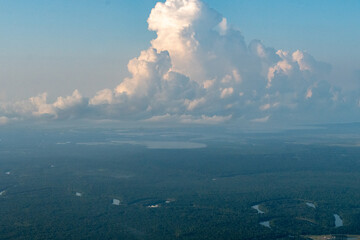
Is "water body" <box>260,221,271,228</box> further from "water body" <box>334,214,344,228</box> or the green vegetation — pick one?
"water body" <box>334,214,344,228</box>

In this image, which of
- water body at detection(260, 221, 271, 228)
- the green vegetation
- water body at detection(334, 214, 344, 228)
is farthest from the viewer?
water body at detection(334, 214, 344, 228)

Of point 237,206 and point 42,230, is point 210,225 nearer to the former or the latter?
point 237,206

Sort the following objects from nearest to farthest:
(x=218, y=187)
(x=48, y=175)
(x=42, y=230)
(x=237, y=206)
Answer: (x=42, y=230)
(x=237, y=206)
(x=218, y=187)
(x=48, y=175)

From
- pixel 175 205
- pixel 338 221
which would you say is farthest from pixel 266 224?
pixel 175 205

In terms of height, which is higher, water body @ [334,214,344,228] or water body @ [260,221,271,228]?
water body @ [334,214,344,228]

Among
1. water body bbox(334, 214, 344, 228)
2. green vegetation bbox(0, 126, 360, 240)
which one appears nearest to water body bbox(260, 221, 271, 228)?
green vegetation bbox(0, 126, 360, 240)

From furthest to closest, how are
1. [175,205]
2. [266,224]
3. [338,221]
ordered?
[175,205], [338,221], [266,224]

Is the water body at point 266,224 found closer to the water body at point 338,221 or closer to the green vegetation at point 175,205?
the green vegetation at point 175,205

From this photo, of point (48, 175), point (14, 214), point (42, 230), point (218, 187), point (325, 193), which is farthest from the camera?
point (48, 175)

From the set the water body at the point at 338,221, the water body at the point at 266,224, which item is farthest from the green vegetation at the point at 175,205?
the water body at the point at 266,224

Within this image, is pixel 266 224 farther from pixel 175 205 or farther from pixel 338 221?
pixel 175 205

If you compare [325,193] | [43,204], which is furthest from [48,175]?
[325,193]
